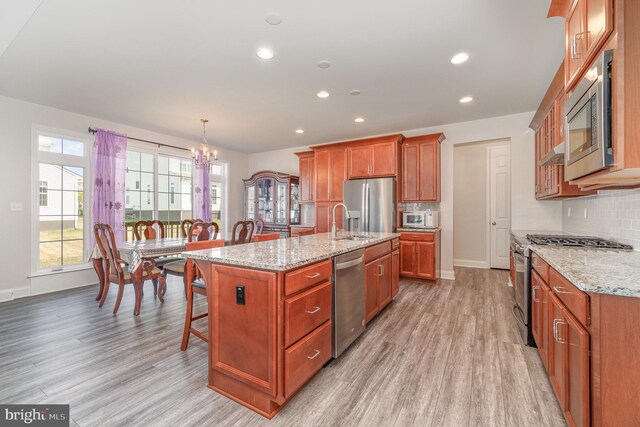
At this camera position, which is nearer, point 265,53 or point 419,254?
point 265,53

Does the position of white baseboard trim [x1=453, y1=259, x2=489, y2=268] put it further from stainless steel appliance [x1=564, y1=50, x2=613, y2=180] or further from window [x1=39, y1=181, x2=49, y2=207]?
window [x1=39, y1=181, x2=49, y2=207]

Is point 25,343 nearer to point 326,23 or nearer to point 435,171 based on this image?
point 326,23

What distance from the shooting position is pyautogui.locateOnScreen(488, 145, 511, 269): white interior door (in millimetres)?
5625

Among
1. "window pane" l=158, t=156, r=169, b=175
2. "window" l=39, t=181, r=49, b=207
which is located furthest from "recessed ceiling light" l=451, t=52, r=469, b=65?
"window" l=39, t=181, r=49, b=207

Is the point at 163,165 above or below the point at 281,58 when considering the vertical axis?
below

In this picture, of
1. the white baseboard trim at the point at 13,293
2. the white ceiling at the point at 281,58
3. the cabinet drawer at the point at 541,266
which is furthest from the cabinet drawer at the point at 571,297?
the white baseboard trim at the point at 13,293

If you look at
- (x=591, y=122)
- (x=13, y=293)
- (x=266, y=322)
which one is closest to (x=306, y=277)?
(x=266, y=322)

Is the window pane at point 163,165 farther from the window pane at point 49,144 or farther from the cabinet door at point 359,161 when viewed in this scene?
the cabinet door at point 359,161

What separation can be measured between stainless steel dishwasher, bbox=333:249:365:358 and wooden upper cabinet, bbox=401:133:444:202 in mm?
2790

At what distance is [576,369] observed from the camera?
131 cm

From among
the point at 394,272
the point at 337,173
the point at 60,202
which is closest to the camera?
the point at 394,272

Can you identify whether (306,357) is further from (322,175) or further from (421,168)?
(322,175)

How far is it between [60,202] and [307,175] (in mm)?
4209

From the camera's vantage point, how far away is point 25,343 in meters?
2.52
